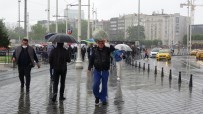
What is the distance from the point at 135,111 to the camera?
34.1ft

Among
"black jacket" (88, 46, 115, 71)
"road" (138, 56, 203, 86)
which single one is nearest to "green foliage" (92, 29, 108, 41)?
"black jacket" (88, 46, 115, 71)

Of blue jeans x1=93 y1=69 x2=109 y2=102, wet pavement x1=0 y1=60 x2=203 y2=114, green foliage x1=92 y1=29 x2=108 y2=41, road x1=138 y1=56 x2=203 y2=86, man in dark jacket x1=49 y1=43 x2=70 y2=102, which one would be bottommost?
road x1=138 y1=56 x2=203 y2=86

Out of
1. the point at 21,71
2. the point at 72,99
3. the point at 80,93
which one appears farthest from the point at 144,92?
the point at 21,71

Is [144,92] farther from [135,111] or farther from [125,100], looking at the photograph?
[135,111]

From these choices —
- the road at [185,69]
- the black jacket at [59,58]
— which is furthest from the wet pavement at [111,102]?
the road at [185,69]

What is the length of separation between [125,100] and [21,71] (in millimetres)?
3962

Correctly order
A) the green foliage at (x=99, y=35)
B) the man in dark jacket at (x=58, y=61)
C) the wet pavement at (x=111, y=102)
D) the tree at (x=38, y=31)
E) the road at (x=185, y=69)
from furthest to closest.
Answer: the tree at (x=38, y=31), the road at (x=185, y=69), the man in dark jacket at (x=58, y=61), the green foliage at (x=99, y=35), the wet pavement at (x=111, y=102)

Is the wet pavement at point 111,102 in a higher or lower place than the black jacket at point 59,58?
lower

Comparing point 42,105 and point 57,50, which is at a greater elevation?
point 57,50

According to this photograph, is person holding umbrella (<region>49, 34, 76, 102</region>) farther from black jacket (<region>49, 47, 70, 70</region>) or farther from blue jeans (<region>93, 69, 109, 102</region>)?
blue jeans (<region>93, 69, 109, 102</region>)

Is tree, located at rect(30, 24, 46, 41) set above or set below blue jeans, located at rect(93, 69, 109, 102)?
above

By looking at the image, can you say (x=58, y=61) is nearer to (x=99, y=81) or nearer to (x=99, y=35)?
(x=99, y=81)

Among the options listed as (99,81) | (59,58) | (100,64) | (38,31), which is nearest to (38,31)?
(38,31)

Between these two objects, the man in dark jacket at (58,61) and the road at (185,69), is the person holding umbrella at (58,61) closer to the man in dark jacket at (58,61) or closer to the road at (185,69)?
the man in dark jacket at (58,61)
